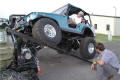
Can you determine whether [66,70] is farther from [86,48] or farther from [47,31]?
[47,31]

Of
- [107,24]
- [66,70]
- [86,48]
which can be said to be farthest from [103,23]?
[66,70]

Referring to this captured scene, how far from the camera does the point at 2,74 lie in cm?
404

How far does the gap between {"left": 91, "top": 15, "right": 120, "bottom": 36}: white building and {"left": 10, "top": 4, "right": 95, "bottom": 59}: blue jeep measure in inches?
1007

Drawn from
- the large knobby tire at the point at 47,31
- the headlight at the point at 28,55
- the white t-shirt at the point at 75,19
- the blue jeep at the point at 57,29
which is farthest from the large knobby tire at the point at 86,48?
the headlight at the point at 28,55

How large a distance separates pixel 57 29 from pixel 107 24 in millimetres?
29453

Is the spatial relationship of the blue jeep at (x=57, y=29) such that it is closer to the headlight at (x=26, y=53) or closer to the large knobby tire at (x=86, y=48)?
the large knobby tire at (x=86, y=48)

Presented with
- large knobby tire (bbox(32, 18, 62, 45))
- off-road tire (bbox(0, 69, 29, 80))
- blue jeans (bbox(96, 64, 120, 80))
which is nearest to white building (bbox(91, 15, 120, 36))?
large knobby tire (bbox(32, 18, 62, 45))

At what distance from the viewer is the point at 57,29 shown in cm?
623

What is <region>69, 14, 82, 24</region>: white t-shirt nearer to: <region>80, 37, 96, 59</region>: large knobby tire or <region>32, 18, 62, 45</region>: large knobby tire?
<region>80, 37, 96, 59</region>: large knobby tire

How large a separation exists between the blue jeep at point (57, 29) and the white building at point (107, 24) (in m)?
25.6

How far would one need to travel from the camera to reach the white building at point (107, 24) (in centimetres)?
3316

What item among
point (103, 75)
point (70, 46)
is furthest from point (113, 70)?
point (70, 46)

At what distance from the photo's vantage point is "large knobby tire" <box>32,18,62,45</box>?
562 cm

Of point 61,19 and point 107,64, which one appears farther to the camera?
point 61,19
